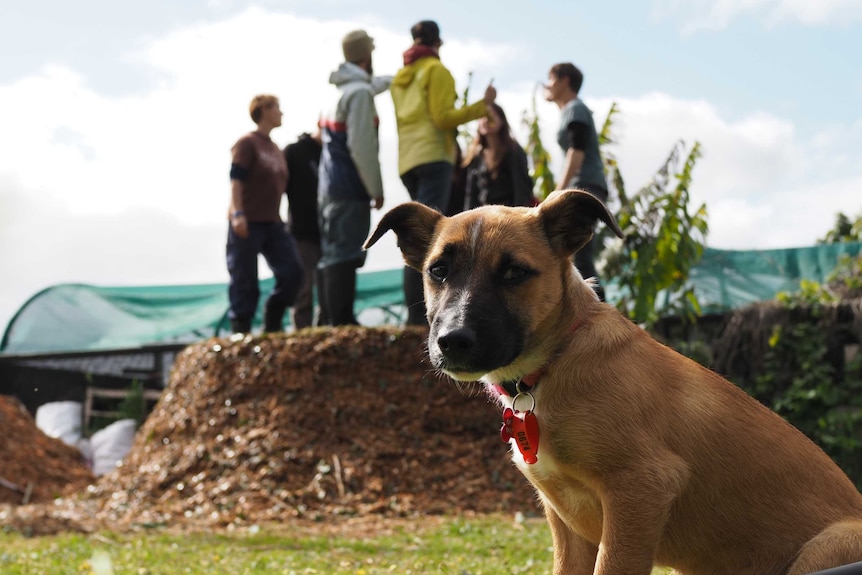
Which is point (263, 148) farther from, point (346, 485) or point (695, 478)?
point (695, 478)

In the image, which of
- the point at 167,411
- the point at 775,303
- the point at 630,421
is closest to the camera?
the point at 630,421

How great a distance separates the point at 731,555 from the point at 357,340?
7004 millimetres

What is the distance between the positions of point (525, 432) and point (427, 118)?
20.4ft

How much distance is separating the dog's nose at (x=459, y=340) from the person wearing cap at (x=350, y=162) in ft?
21.1

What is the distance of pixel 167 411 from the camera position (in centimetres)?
1129

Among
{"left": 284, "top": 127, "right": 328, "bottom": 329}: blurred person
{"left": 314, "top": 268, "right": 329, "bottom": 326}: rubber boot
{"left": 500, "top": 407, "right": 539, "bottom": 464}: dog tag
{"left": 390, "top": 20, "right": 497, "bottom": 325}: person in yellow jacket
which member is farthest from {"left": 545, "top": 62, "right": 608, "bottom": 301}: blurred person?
{"left": 500, "top": 407, "right": 539, "bottom": 464}: dog tag

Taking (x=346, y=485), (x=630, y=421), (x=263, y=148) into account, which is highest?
(x=263, y=148)

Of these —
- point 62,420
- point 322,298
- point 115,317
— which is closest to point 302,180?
point 322,298

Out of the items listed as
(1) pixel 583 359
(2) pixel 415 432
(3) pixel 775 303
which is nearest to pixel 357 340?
(2) pixel 415 432

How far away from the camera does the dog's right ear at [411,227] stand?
12.7ft

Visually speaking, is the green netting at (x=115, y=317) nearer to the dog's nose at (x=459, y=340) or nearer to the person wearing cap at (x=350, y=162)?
the person wearing cap at (x=350, y=162)

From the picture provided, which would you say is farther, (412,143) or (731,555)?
(412,143)

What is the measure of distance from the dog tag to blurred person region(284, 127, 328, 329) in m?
7.80

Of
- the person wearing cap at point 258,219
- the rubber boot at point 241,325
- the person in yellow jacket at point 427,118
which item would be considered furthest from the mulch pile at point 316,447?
the person in yellow jacket at point 427,118
